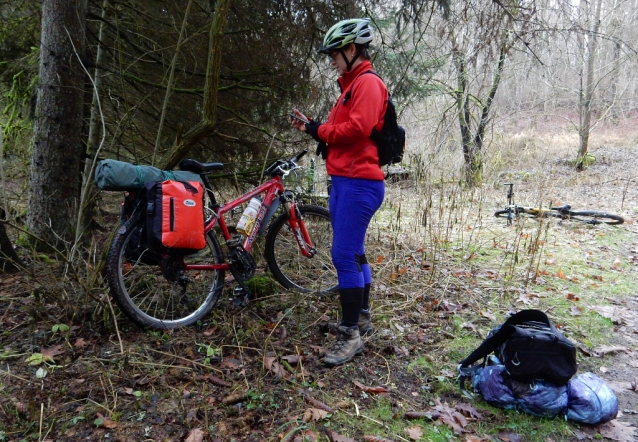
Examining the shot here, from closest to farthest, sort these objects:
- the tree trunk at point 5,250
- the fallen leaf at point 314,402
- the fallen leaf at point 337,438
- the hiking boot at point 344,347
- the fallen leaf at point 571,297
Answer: the fallen leaf at point 337,438 → the fallen leaf at point 314,402 → the hiking boot at point 344,347 → the tree trunk at point 5,250 → the fallen leaf at point 571,297

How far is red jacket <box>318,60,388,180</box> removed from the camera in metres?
2.74

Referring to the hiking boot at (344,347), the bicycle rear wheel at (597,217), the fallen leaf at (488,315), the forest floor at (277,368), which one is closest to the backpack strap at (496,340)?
the forest floor at (277,368)

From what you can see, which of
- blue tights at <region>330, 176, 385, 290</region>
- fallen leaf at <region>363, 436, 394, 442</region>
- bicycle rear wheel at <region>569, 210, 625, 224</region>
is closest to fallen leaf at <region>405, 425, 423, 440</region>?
fallen leaf at <region>363, 436, 394, 442</region>

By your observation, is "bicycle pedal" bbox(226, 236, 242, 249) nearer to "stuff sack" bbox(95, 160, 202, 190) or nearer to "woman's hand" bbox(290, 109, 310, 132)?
"stuff sack" bbox(95, 160, 202, 190)

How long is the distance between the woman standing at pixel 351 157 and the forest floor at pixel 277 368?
395mm

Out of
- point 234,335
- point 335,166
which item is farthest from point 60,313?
point 335,166

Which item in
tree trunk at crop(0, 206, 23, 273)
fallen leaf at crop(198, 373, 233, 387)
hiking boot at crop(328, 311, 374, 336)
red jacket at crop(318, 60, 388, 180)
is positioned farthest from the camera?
hiking boot at crop(328, 311, 374, 336)

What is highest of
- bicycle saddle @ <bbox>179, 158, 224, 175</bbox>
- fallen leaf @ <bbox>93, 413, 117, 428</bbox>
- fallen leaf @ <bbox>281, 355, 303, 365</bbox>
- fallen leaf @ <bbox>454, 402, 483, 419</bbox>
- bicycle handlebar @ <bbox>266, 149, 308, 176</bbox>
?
bicycle handlebar @ <bbox>266, 149, 308, 176</bbox>

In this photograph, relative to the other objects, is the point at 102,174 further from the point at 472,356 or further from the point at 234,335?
the point at 472,356

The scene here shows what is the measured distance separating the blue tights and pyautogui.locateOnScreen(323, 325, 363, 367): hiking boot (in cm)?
31

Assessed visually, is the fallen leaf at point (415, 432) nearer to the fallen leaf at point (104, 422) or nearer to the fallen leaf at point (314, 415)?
the fallen leaf at point (314, 415)

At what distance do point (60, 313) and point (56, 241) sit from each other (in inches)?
45.9

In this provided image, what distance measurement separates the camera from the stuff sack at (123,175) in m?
→ 2.74

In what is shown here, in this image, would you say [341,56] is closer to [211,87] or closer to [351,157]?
[351,157]
